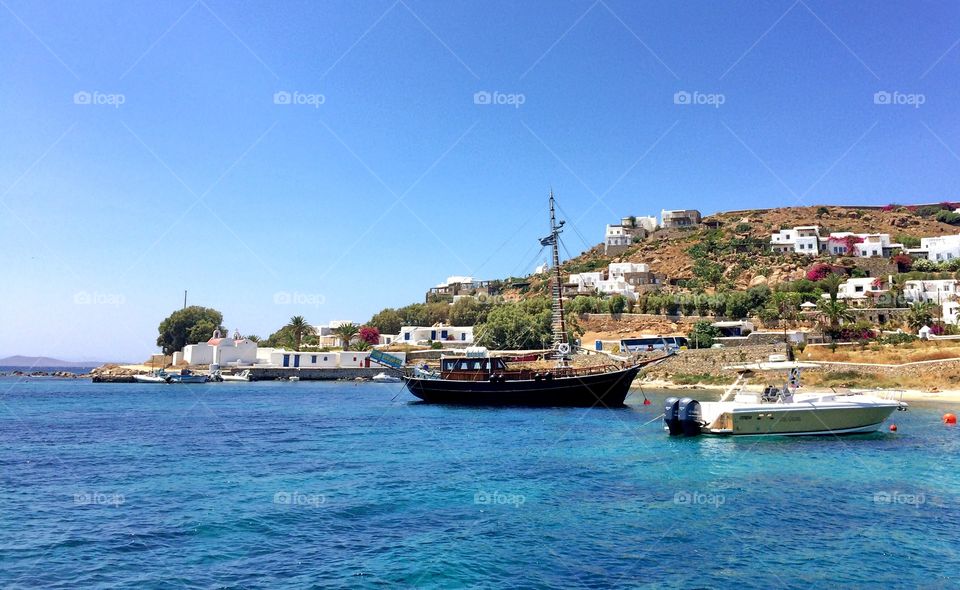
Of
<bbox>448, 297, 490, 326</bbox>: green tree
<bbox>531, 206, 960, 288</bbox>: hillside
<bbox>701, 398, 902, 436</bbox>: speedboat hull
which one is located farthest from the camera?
<bbox>448, 297, 490, 326</bbox>: green tree

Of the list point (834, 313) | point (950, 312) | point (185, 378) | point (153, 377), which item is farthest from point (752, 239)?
point (153, 377)

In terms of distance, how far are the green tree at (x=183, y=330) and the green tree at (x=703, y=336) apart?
78.1 meters

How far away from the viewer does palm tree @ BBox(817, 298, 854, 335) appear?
208 feet

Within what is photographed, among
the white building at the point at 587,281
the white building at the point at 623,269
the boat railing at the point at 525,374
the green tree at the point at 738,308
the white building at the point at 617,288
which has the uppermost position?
the white building at the point at 623,269

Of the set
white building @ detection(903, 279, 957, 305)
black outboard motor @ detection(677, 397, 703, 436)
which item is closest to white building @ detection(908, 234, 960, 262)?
white building @ detection(903, 279, 957, 305)

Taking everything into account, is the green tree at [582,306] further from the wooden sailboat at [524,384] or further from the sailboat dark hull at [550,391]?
the sailboat dark hull at [550,391]

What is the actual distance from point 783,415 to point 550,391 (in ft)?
59.1

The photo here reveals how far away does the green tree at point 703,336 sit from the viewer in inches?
2520

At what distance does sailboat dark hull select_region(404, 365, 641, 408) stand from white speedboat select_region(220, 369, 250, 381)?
4964 centimetres

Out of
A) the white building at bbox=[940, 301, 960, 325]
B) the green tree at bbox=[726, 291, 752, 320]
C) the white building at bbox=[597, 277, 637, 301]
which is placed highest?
the white building at bbox=[597, 277, 637, 301]

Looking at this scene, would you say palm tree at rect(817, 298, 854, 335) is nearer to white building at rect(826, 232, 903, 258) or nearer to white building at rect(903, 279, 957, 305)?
white building at rect(903, 279, 957, 305)

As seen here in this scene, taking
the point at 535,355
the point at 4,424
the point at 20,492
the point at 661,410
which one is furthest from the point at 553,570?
the point at 535,355

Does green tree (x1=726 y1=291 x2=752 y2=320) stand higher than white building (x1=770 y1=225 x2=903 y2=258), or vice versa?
white building (x1=770 y1=225 x2=903 y2=258)

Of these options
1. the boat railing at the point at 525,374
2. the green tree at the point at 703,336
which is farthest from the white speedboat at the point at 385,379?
the boat railing at the point at 525,374
